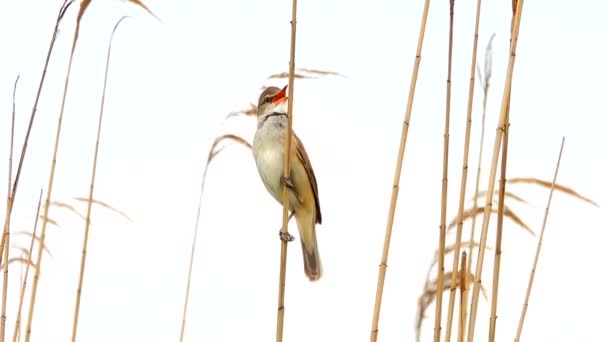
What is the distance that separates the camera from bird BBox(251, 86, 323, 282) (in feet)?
12.2

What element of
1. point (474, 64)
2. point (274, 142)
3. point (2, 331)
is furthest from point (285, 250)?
point (274, 142)

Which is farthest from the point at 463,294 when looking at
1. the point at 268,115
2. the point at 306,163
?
the point at 268,115

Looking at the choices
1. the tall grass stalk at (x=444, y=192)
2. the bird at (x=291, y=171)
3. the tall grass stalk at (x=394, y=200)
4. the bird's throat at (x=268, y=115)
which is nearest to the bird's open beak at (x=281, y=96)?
the bird at (x=291, y=171)

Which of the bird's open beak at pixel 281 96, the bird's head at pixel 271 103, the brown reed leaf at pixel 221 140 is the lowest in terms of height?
the brown reed leaf at pixel 221 140

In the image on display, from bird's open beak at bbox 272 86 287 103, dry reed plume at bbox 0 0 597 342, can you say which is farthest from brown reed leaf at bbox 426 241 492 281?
bird's open beak at bbox 272 86 287 103

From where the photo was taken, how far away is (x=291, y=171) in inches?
147

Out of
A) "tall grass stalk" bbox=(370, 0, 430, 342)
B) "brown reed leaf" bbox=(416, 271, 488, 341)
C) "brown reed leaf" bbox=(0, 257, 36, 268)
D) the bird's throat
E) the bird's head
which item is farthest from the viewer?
the bird's throat

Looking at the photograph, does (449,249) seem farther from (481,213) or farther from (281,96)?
(281,96)

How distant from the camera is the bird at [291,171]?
3.71 meters

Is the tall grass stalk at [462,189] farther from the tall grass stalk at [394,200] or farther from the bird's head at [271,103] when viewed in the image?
the bird's head at [271,103]

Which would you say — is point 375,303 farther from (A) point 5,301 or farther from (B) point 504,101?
(A) point 5,301

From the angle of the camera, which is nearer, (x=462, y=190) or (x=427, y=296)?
(x=462, y=190)

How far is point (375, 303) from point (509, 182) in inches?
21.1

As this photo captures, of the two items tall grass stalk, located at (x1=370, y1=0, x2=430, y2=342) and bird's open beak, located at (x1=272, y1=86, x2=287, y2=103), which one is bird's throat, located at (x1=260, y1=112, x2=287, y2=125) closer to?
bird's open beak, located at (x1=272, y1=86, x2=287, y2=103)
